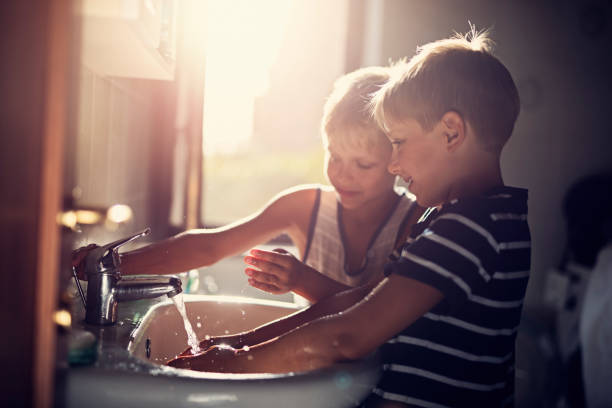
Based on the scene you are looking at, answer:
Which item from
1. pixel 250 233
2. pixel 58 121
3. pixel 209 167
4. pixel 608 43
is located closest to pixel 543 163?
pixel 608 43

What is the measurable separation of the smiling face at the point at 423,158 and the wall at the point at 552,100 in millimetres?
2226

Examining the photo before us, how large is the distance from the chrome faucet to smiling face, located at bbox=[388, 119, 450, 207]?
39 cm

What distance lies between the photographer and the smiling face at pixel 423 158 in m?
0.76

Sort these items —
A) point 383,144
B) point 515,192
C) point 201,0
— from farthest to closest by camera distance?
point 201,0 < point 383,144 < point 515,192

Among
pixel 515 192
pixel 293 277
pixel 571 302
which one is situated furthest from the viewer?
pixel 571 302

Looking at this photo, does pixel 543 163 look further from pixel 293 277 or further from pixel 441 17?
pixel 293 277

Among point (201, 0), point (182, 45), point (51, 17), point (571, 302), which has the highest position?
point (201, 0)

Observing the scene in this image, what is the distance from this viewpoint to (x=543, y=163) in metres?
2.85

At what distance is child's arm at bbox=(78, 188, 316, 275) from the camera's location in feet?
3.27

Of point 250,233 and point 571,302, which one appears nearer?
point 250,233

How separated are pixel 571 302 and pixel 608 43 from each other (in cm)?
141

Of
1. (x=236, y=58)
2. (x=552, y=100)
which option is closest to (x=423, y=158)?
(x=236, y=58)

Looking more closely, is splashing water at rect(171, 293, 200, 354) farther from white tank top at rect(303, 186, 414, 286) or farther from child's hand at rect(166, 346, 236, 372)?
white tank top at rect(303, 186, 414, 286)

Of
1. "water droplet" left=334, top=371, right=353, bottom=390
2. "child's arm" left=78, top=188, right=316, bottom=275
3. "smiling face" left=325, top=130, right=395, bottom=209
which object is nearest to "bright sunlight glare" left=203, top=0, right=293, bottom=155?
"child's arm" left=78, top=188, right=316, bottom=275
